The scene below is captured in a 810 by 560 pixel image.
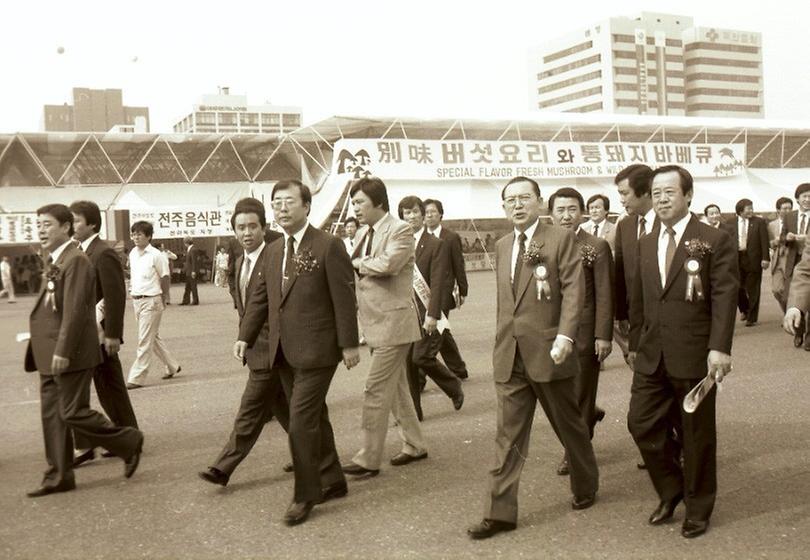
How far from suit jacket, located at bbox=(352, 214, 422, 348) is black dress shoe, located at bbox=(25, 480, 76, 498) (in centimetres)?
202

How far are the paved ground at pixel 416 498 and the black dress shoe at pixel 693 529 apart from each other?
0.14 ft

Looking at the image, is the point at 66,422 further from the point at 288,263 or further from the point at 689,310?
the point at 689,310

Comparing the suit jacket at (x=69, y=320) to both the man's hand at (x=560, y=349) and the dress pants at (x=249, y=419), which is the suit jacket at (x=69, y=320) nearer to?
the dress pants at (x=249, y=419)

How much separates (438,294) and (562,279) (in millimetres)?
2603

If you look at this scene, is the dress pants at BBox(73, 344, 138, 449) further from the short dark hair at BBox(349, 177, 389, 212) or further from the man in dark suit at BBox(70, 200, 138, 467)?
the short dark hair at BBox(349, 177, 389, 212)

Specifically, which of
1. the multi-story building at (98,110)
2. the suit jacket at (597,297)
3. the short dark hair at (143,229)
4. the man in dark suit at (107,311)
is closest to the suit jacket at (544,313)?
the suit jacket at (597,297)

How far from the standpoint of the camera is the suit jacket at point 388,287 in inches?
209

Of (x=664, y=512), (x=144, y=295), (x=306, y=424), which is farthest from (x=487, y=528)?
(x=144, y=295)

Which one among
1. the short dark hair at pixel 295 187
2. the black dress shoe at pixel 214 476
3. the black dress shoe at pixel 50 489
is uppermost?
the short dark hair at pixel 295 187

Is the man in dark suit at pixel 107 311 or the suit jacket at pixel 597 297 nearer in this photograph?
the suit jacket at pixel 597 297

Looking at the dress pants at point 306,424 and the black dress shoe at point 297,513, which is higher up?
the dress pants at point 306,424

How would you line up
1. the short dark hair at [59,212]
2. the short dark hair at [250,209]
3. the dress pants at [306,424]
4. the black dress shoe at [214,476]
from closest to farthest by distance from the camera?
the dress pants at [306,424] < the black dress shoe at [214,476] < the short dark hair at [59,212] < the short dark hair at [250,209]

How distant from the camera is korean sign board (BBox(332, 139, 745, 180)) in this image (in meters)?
31.7

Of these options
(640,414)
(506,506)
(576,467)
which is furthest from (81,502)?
(640,414)
